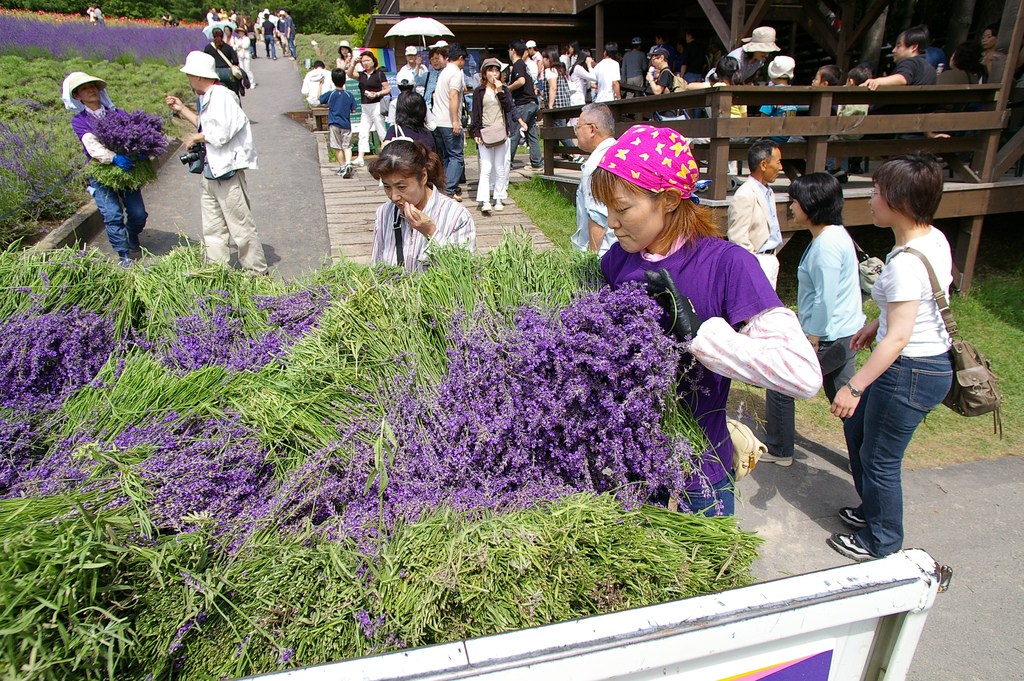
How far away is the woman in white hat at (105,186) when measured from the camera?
575 cm

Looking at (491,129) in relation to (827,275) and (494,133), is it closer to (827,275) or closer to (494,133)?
(494,133)

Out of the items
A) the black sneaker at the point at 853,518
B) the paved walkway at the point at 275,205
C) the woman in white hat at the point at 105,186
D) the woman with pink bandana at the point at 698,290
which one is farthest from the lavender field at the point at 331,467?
the woman in white hat at the point at 105,186

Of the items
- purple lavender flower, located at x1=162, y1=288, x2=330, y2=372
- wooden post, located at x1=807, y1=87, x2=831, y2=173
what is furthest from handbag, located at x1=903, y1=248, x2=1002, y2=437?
wooden post, located at x1=807, y1=87, x2=831, y2=173

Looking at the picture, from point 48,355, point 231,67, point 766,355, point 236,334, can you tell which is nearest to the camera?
point 766,355

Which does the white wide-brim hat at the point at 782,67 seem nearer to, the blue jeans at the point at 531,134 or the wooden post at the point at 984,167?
the wooden post at the point at 984,167

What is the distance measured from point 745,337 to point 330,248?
256 inches

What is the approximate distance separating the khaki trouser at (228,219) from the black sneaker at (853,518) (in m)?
5.18

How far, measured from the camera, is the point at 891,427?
296 cm

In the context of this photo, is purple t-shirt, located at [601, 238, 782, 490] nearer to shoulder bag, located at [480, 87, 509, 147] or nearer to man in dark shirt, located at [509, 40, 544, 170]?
shoulder bag, located at [480, 87, 509, 147]

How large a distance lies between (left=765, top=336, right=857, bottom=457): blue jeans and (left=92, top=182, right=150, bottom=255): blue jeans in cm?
615

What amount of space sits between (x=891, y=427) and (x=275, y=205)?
27.0 ft

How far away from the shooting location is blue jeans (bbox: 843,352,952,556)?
2.89 m

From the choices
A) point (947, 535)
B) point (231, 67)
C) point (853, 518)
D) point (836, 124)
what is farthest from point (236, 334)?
point (231, 67)

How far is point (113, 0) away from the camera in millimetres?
46250
